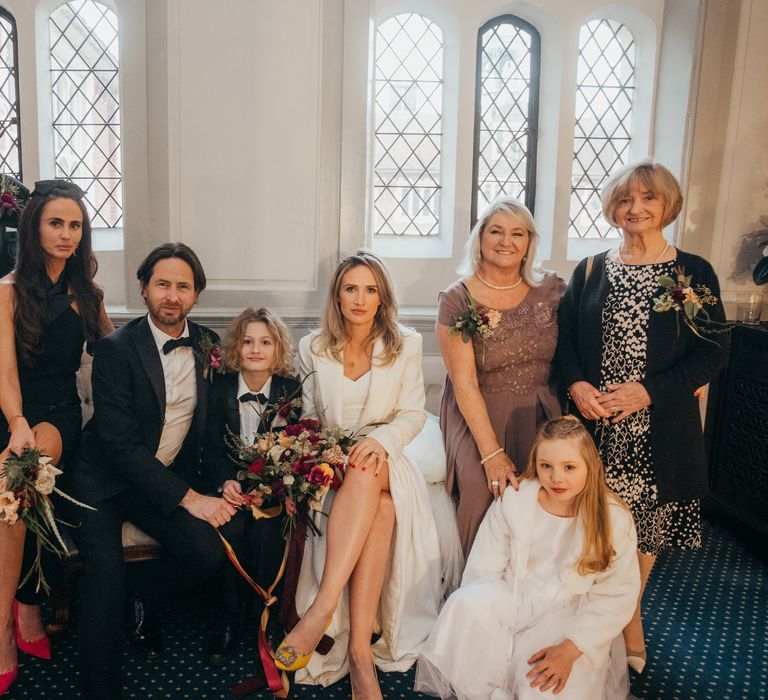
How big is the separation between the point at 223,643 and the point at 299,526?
567 millimetres

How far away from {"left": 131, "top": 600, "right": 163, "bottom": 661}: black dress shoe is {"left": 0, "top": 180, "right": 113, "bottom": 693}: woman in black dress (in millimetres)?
347

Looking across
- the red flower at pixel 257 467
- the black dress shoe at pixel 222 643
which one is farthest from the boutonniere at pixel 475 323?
the black dress shoe at pixel 222 643

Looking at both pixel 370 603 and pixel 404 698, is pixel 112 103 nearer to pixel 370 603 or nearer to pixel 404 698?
pixel 370 603

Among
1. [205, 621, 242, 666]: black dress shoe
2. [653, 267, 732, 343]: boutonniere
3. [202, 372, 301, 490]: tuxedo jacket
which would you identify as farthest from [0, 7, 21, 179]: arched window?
[653, 267, 732, 343]: boutonniere

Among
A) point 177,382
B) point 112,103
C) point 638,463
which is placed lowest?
point 638,463

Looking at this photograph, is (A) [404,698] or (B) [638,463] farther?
(B) [638,463]

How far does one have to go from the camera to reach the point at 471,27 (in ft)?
14.2

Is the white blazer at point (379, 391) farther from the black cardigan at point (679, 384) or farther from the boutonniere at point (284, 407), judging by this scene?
the black cardigan at point (679, 384)

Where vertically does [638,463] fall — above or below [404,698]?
above

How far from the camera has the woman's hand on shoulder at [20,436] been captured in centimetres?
279

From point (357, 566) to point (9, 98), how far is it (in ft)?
11.7

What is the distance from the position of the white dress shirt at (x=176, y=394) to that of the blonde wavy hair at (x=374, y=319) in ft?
1.82

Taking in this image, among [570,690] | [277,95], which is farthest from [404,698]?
[277,95]

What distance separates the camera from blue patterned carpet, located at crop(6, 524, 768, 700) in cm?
275
